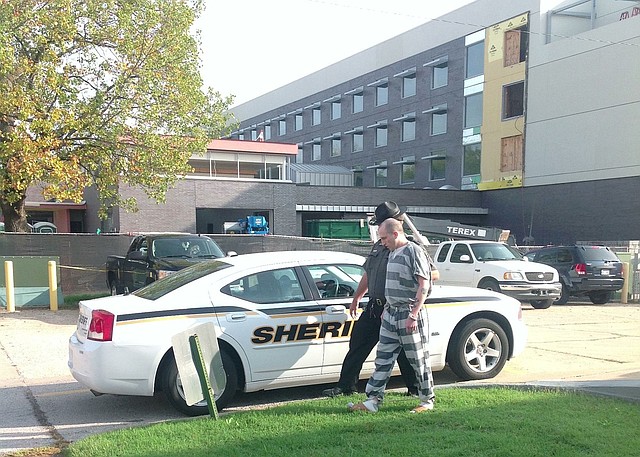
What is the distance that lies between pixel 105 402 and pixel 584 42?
3188 centimetres

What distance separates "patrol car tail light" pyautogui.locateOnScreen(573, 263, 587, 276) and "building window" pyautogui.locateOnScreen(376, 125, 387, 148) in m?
31.7

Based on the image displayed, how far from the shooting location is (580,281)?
647 inches

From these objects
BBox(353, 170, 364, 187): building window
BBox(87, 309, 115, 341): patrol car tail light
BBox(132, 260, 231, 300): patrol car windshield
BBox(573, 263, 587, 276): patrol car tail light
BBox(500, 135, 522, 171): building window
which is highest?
BBox(500, 135, 522, 171): building window

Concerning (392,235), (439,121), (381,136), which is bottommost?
(392,235)

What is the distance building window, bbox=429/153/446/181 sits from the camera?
1658 inches

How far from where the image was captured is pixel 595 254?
1683 cm

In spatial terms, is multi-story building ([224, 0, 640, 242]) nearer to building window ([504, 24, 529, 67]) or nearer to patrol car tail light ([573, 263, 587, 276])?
building window ([504, 24, 529, 67])

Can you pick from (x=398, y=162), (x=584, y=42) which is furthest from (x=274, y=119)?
(x=584, y=42)

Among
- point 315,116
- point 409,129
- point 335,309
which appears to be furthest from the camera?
point 315,116

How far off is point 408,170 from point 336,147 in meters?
9.70

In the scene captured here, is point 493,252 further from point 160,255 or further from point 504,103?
point 504,103

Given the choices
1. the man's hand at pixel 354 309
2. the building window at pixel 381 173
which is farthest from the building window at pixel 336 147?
the man's hand at pixel 354 309

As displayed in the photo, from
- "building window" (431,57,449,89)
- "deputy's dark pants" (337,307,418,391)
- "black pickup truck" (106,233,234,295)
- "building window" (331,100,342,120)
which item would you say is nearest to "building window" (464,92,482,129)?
"building window" (431,57,449,89)

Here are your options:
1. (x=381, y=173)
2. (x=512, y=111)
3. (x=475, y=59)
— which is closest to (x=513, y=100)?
(x=512, y=111)
